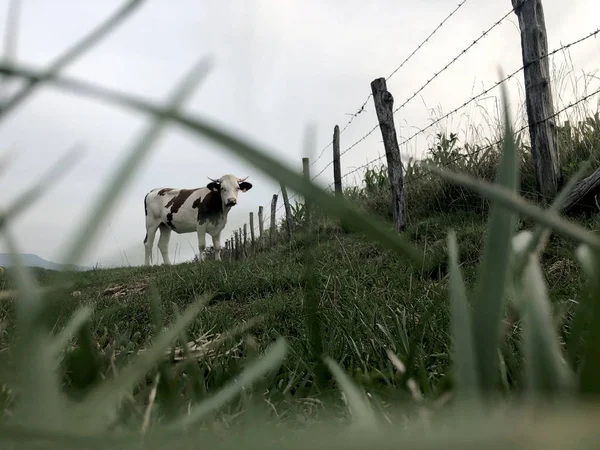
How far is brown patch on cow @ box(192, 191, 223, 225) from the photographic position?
1074cm

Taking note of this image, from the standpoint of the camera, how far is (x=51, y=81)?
0.64 ft

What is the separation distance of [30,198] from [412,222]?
4682 millimetres

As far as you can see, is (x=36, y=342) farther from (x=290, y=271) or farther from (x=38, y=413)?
(x=290, y=271)

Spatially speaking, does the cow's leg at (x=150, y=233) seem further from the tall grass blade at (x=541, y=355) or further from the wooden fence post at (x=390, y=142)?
the tall grass blade at (x=541, y=355)

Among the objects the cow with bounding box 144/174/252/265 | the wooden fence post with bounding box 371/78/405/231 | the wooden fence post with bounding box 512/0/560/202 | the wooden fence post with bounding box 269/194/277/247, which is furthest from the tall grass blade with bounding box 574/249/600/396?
the wooden fence post with bounding box 269/194/277/247

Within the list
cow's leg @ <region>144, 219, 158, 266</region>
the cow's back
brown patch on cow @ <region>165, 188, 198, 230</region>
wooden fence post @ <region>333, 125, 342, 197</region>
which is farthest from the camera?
cow's leg @ <region>144, 219, 158, 266</region>

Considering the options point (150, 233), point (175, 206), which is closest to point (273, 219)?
point (175, 206)

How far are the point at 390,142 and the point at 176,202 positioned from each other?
7.50 metres

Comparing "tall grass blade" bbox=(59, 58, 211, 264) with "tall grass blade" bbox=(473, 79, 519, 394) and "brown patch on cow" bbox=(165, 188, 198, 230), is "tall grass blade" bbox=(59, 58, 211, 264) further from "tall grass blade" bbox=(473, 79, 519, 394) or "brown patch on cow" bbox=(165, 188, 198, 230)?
"brown patch on cow" bbox=(165, 188, 198, 230)

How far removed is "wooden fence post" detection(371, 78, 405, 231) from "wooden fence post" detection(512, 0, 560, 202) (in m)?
1.34

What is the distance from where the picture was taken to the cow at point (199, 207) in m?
10.0

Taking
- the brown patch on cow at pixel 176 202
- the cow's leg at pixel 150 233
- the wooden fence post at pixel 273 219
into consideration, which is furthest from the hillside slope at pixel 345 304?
the cow's leg at pixel 150 233

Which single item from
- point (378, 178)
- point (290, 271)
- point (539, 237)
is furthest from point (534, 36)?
point (378, 178)

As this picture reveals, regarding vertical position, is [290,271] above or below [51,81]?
above
